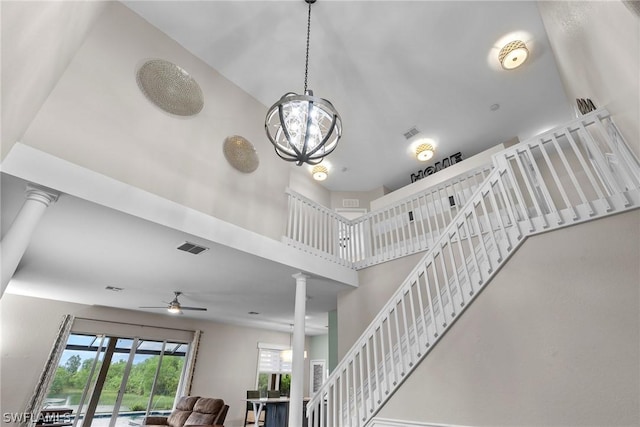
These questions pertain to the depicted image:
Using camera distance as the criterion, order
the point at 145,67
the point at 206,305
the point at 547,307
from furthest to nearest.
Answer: the point at 206,305, the point at 145,67, the point at 547,307

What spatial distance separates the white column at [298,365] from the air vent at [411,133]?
3.31m

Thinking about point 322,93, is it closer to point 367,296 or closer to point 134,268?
point 367,296

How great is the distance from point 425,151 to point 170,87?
4.35 m

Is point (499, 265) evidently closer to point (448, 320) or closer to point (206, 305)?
point (448, 320)

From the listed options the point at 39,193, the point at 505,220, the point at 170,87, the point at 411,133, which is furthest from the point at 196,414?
the point at 411,133

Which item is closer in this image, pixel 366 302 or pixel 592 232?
pixel 592 232

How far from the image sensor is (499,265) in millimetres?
2641

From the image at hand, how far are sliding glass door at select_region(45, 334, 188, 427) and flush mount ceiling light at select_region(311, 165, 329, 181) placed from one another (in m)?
5.76

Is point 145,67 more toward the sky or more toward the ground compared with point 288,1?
more toward the ground

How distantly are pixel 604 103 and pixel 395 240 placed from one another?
3.18m

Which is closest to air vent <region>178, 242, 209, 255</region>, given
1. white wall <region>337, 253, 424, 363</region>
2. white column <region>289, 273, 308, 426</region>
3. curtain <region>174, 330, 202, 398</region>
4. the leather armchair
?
white column <region>289, 273, 308, 426</region>

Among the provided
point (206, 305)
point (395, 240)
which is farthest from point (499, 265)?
point (206, 305)

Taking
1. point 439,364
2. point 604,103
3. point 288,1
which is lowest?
point 439,364

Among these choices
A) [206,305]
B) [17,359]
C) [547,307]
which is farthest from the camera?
[206,305]
